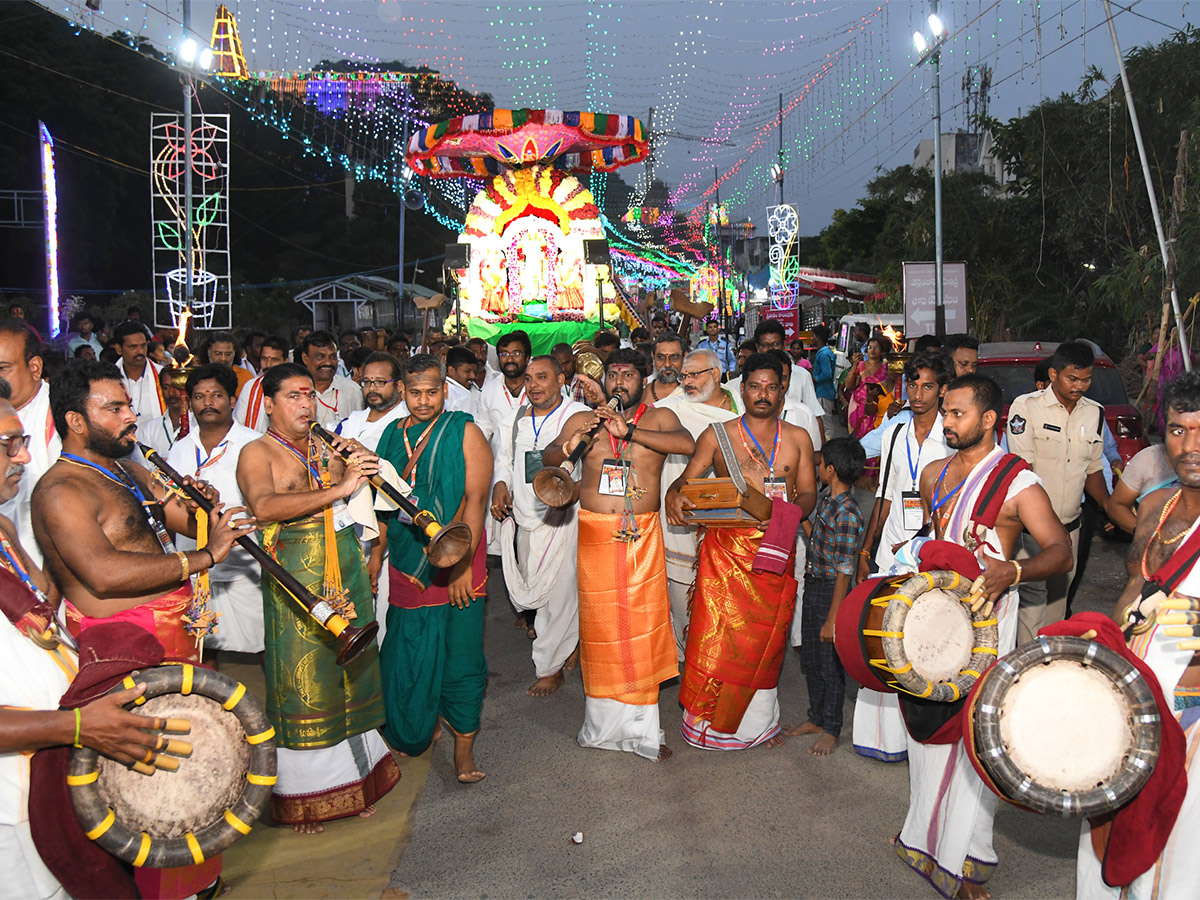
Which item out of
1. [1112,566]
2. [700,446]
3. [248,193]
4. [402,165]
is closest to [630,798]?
[700,446]

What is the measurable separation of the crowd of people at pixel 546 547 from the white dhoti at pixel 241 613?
20 millimetres

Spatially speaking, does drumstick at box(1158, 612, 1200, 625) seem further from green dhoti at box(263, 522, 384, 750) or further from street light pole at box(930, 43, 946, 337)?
street light pole at box(930, 43, 946, 337)

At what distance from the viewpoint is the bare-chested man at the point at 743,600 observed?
5.32m

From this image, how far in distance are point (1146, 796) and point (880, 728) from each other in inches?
95.2

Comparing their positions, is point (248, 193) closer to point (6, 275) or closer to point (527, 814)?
point (6, 275)

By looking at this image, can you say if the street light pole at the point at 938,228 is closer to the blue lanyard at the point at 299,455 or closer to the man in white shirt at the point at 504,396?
the man in white shirt at the point at 504,396

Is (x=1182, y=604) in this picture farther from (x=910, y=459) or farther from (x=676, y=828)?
(x=910, y=459)

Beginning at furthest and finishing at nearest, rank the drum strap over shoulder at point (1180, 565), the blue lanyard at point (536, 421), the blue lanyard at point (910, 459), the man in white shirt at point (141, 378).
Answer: the man in white shirt at point (141, 378) < the blue lanyard at point (536, 421) < the blue lanyard at point (910, 459) < the drum strap over shoulder at point (1180, 565)

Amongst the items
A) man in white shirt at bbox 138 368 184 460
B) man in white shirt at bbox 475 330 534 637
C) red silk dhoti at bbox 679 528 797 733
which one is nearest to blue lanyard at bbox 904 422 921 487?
red silk dhoti at bbox 679 528 797 733

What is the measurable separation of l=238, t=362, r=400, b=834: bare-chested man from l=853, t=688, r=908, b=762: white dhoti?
2517mm

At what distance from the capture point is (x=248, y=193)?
129ft

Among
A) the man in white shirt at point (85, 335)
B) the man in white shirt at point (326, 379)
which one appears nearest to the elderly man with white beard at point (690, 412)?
the man in white shirt at point (326, 379)

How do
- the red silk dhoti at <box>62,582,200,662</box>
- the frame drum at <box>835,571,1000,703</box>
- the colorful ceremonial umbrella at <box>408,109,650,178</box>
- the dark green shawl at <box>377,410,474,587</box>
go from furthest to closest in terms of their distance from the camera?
the colorful ceremonial umbrella at <box>408,109,650,178</box>
the dark green shawl at <box>377,410,474,587</box>
the red silk dhoti at <box>62,582,200,662</box>
the frame drum at <box>835,571,1000,703</box>

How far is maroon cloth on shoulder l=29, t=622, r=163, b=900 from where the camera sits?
2.62 metres
